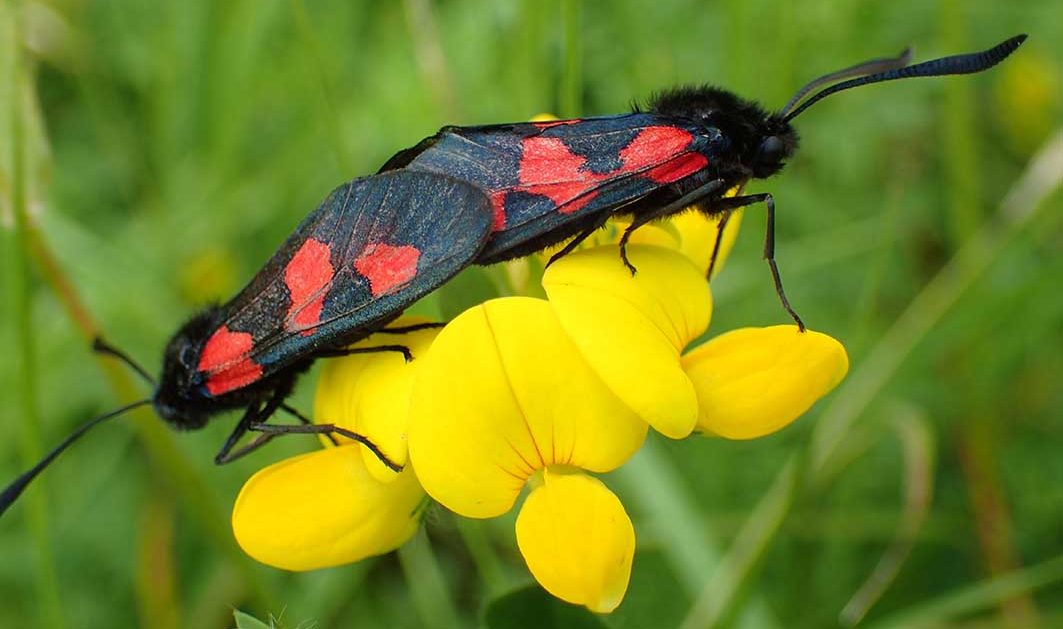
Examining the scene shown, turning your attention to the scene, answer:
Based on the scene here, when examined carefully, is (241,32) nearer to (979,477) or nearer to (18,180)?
(18,180)

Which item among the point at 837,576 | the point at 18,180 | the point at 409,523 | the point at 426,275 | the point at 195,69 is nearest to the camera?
the point at 426,275

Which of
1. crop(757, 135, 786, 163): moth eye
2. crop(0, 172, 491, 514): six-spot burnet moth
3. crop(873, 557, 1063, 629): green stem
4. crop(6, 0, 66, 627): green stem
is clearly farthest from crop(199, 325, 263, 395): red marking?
crop(873, 557, 1063, 629): green stem

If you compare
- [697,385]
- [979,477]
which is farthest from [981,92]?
[697,385]

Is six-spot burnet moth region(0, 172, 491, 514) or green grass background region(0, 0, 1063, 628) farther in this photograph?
green grass background region(0, 0, 1063, 628)

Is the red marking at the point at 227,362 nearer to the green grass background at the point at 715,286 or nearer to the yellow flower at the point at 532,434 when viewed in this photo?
the yellow flower at the point at 532,434

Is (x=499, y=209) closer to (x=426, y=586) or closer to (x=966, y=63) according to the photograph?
(x=966, y=63)

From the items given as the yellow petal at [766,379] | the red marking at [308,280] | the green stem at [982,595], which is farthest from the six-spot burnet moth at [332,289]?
the green stem at [982,595]

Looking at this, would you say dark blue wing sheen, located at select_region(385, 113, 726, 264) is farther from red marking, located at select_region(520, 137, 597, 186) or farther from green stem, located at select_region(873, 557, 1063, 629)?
green stem, located at select_region(873, 557, 1063, 629)
